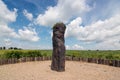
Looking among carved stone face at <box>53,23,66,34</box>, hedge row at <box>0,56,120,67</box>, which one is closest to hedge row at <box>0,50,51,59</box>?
hedge row at <box>0,56,120,67</box>

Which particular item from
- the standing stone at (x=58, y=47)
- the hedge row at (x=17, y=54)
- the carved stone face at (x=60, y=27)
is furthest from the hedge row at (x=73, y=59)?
the carved stone face at (x=60, y=27)

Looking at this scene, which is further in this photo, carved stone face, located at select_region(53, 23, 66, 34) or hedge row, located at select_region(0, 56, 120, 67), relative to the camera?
hedge row, located at select_region(0, 56, 120, 67)

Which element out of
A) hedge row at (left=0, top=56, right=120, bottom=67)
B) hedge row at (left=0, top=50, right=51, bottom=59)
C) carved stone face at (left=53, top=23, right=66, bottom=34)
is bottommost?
hedge row at (left=0, top=56, right=120, bottom=67)

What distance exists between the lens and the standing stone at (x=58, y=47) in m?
11.8

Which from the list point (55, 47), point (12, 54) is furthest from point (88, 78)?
point (12, 54)

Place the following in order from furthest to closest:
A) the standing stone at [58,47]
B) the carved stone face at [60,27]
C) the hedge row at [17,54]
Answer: the hedge row at [17,54]
the carved stone face at [60,27]
the standing stone at [58,47]

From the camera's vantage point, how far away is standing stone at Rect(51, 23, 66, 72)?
1179cm

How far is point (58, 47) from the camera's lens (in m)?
11.9

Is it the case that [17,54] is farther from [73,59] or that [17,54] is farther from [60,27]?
[60,27]

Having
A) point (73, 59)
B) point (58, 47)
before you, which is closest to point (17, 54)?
point (73, 59)

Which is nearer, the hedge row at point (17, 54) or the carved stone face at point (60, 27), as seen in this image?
the carved stone face at point (60, 27)

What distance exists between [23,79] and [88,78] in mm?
3444

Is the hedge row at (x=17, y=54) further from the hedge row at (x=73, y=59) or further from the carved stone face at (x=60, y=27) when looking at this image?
the carved stone face at (x=60, y=27)

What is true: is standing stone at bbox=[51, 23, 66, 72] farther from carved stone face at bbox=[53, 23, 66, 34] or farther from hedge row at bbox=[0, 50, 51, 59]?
hedge row at bbox=[0, 50, 51, 59]
